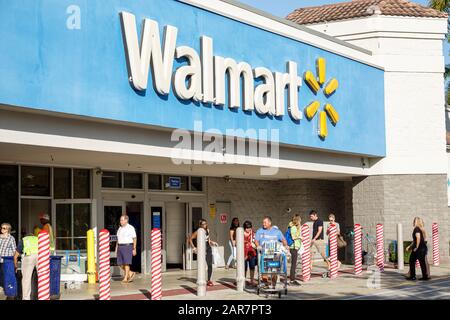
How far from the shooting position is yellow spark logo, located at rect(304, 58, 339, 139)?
25.2m

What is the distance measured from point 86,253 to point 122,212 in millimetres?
2479

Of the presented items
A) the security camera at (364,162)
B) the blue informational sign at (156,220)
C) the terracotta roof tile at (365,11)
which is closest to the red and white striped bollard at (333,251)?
the blue informational sign at (156,220)

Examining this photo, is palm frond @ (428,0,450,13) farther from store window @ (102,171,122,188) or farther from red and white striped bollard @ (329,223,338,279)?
store window @ (102,171,122,188)

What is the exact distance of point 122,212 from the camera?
25.0 metres

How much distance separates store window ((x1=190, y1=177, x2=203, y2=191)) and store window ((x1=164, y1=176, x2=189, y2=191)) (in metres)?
0.36

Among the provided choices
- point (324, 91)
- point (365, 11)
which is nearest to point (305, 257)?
point (324, 91)

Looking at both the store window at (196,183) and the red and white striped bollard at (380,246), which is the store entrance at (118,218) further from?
the red and white striped bollard at (380,246)

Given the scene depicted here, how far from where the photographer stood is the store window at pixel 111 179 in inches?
964

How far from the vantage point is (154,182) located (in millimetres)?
26406

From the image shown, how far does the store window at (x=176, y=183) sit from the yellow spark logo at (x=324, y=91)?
5145 mm

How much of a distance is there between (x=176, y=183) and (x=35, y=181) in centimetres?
605

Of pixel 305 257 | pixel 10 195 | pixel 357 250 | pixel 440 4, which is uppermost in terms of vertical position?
pixel 440 4

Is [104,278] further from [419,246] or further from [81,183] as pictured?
[419,246]

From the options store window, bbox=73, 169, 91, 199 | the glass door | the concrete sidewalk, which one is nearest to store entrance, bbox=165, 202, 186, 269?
the glass door
